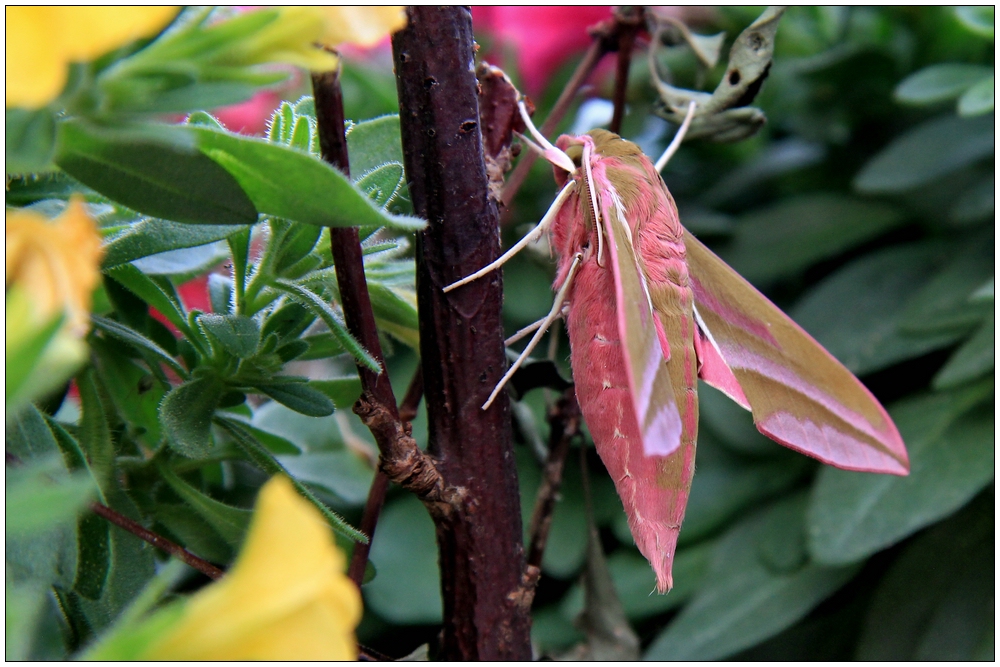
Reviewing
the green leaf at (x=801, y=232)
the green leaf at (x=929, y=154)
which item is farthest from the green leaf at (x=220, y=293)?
the green leaf at (x=929, y=154)

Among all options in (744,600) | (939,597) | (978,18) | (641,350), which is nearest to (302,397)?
(641,350)

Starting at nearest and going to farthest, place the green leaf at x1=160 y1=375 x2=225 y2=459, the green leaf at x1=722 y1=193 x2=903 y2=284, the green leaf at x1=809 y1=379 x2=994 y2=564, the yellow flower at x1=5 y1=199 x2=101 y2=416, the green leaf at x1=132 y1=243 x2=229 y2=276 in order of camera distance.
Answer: the yellow flower at x1=5 y1=199 x2=101 y2=416 → the green leaf at x1=160 y1=375 x2=225 y2=459 → the green leaf at x1=132 y1=243 x2=229 y2=276 → the green leaf at x1=809 y1=379 x2=994 y2=564 → the green leaf at x1=722 y1=193 x2=903 y2=284

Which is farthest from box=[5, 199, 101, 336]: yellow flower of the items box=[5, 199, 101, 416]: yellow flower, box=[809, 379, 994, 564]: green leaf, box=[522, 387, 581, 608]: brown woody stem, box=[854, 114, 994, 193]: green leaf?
box=[854, 114, 994, 193]: green leaf

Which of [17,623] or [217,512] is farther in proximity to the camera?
[217,512]

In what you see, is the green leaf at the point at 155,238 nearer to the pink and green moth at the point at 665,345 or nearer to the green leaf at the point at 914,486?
the pink and green moth at the point at 665,345

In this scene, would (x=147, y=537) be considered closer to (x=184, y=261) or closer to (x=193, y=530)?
(x=193, y=530)

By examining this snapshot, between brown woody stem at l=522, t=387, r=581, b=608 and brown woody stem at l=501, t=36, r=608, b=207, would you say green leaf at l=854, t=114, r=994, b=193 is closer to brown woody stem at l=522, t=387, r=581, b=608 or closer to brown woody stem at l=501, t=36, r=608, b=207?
brown woody stem at l=501, t=36, r=608, b=207
